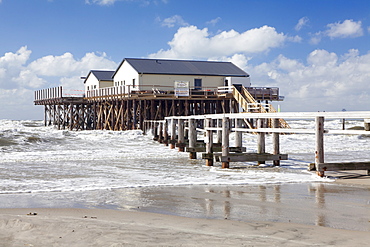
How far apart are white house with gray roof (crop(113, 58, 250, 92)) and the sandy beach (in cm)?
3487

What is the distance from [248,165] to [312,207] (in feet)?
23.6

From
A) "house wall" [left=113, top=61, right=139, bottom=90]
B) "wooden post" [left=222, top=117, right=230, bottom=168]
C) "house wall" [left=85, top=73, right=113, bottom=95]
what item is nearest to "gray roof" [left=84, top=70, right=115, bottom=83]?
"house wall" [left=85, top=73, right=113, bottom=95]

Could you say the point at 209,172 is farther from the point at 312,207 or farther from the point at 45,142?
the point at 45,142

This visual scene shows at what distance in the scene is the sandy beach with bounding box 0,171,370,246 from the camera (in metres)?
4.91

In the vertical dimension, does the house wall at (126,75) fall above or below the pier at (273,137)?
above

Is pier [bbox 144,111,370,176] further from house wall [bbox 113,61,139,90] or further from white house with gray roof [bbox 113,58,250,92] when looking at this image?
house wall [bbox 113,61,139,90]

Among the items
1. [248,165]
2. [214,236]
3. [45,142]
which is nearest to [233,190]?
[214,236]

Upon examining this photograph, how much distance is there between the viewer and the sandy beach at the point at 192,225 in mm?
4914

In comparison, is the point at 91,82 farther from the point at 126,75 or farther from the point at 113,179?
the point at 113,179

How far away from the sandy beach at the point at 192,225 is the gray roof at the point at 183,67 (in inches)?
1422

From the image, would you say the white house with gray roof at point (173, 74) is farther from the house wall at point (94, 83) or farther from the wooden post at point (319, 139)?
the wooden post at point (319, 139)

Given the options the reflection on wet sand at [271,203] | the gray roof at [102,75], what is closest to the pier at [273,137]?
the reflection on wet sand at [271,203]

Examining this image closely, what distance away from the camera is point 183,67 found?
150 ft

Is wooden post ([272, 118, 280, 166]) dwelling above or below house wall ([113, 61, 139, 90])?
below
